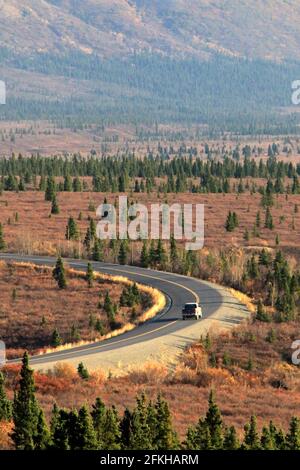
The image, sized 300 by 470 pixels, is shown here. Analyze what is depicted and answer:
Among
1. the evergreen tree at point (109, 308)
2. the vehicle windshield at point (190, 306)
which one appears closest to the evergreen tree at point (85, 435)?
the vehicle windshield at point (190, 306)

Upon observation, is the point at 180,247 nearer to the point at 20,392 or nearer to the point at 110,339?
the point at 110,339

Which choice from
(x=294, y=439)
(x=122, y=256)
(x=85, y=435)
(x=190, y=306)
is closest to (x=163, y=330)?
(x=190, y=306)

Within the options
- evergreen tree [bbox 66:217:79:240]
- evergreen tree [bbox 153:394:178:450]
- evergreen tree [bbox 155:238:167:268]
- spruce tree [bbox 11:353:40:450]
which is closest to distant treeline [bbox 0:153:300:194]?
evergreen tree [bbox 66:217:79:240]

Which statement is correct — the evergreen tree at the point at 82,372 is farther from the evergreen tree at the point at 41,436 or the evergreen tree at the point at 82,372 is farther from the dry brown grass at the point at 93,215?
the dry brown grass at the point at 93,215

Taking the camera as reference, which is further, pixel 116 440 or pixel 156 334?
pixel 156 334

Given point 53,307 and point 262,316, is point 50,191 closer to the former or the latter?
point 53,307
